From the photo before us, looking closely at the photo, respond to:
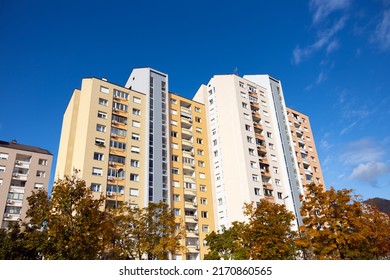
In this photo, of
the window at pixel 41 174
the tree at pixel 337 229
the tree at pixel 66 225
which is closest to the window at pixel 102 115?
the window at pixel 41 174

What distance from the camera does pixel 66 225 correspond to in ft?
54.6

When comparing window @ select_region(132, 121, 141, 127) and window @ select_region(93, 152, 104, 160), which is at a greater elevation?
window @ select_region(132, 121, 141, 127)

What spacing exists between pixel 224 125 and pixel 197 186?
12.0 metres

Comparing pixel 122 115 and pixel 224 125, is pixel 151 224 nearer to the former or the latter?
pixel 122 115

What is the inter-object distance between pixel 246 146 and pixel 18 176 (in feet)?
129

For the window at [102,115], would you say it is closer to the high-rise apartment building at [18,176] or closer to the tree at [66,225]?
the high-rise apartment building at [18,176]

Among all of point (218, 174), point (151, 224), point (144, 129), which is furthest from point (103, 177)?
point (218, 174)

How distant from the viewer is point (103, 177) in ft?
119

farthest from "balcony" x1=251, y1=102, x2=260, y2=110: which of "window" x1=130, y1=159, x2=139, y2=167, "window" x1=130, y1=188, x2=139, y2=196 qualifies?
"window" x1=130, y1=188, x2=139, y2=196

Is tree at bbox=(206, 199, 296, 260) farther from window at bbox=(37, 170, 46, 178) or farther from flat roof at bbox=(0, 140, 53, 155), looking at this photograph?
flat roof at bbox=(0, 140, 53, 155)

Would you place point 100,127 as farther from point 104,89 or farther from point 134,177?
point 134,177

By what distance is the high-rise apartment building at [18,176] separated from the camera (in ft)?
151

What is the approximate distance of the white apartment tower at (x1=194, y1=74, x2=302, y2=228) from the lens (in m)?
44.0

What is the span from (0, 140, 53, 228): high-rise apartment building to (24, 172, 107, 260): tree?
110 ft
